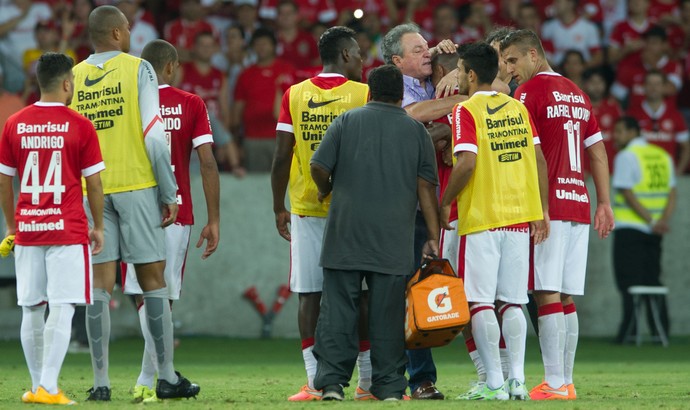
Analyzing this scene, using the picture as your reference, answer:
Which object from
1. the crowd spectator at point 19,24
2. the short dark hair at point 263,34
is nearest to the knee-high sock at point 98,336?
the short dark hair at point 263,34

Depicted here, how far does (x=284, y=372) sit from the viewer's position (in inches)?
449

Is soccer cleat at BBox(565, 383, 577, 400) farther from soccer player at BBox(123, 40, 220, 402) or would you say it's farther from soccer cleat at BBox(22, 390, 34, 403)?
soccer cleat at BBox(22, 390, 34, 403)

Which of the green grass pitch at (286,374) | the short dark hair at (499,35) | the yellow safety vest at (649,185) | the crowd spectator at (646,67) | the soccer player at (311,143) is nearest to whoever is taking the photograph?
the green grass pitch at (286,374)

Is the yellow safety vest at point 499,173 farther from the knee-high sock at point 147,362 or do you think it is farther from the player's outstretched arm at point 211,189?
the knee-high sock at point 147,362

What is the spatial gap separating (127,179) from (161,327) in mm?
1004

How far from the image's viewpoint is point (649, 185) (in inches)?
613

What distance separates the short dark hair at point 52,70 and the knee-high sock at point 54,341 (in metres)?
1.35

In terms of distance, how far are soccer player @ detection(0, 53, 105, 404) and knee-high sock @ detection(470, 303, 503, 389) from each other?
249cm

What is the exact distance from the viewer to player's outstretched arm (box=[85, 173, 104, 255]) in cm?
768

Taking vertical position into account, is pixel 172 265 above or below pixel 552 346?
above

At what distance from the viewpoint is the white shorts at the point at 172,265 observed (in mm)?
8570

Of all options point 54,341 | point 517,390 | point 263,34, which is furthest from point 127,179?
point 263,34

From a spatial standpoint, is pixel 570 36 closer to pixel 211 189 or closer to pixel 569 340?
pixel 569 340

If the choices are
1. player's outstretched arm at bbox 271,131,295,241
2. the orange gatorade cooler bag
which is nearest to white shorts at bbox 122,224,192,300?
player's outstretched arm at bbox 271,131,295,241
